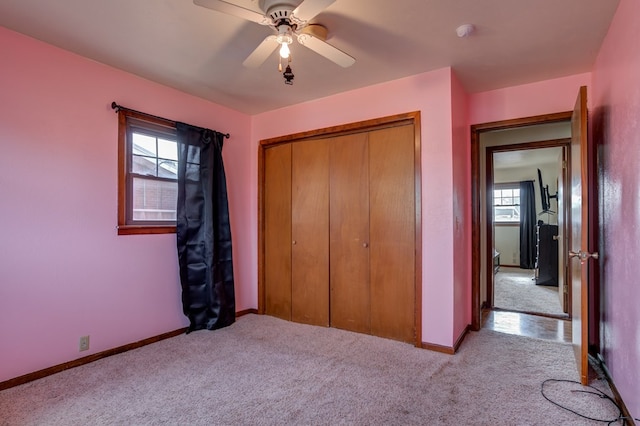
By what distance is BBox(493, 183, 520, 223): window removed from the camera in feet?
26.4

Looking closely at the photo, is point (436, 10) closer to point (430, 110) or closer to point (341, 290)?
point (430, 110)

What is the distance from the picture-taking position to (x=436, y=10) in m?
2.03

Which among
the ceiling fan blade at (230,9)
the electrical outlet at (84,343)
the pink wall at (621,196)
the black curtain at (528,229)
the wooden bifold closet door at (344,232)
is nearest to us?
the ceiling fan blade at (230,9)

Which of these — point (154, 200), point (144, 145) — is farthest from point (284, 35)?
point (154, 200)

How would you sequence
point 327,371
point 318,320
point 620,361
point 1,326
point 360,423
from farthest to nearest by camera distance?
1. point 318,320
2. point 327,371
3. point 1,326
4. point 620,361
5. point 360,423

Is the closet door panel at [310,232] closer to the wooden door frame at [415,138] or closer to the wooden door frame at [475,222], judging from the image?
the wooden door frame at [415,138]

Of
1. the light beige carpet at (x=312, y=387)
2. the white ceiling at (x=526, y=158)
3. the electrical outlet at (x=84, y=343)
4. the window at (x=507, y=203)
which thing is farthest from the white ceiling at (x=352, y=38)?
the window at (x=507, y=203)

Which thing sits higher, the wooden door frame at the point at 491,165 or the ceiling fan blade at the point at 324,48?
the ceiling fan blade at the point at 324,48

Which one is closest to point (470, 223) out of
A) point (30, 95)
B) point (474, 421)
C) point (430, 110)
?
point (430, 110)

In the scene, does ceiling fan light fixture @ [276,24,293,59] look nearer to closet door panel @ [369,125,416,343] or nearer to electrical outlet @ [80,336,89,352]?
closet door panel @ [369,125,416,343]

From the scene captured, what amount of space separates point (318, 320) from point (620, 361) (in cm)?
244

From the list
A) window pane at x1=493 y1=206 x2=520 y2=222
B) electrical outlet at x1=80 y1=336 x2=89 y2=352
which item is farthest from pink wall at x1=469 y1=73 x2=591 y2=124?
window pane at x1=493 y1=206 x2=520 y2=222

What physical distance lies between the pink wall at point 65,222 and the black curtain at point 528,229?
7.60 metres

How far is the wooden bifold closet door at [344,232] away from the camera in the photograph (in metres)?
3.10
